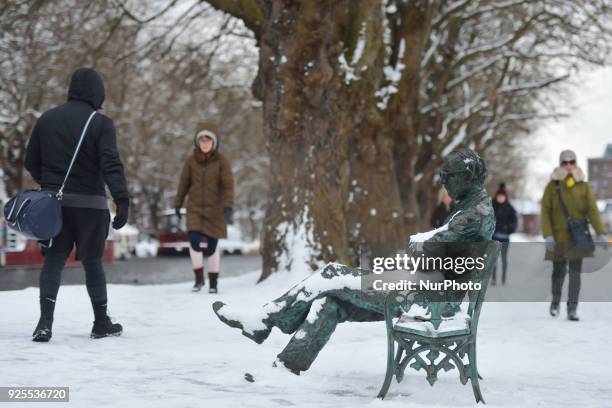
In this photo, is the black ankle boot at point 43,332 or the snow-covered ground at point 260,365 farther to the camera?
the black ankle boot at point 43,332

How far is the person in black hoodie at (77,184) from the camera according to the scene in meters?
6.50

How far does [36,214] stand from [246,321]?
80.9 inches

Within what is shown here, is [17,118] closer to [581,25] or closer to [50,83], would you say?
[50,83]

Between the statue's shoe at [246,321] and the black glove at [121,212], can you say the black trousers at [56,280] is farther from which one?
the statue's shoe at [246,321]

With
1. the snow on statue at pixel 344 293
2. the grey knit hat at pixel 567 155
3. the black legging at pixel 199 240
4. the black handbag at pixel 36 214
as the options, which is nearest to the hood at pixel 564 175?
the grey knit hat at pixel 567 155

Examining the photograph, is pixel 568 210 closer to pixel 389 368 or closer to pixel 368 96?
pixel 368 96

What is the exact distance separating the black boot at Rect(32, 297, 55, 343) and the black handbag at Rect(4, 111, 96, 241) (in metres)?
0.51

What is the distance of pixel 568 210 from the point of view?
8.98m

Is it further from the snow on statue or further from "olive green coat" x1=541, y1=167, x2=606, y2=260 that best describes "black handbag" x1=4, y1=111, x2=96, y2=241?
"olive green coat" x1=541, y1=167, x2=606, y2=260

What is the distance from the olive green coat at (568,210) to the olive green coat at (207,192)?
157 inches

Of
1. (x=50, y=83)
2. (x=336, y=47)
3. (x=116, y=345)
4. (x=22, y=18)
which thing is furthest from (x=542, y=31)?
(x=116, y=345)

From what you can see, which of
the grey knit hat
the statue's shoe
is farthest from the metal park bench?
the grey knit hat

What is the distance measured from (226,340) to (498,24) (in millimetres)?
18764

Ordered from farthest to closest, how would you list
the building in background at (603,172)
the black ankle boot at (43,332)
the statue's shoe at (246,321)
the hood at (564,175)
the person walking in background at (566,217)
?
the building in background at (603,172)
the hood at (564,175)
the person walking in background at (566,217)
the black ankle boot at (43,332)
the statue's shoe at (246,321)
